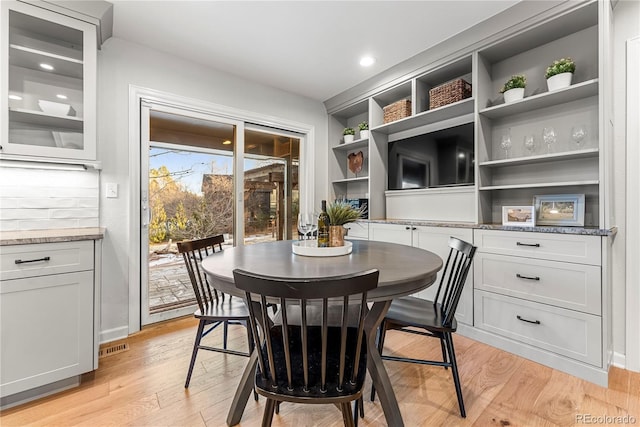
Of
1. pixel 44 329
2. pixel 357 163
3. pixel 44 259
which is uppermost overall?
pixel 357 163

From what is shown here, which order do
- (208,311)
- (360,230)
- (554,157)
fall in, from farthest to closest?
1. (360,230)
2. (554,157)
3. (208,311)

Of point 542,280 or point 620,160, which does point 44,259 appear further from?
point 620,160

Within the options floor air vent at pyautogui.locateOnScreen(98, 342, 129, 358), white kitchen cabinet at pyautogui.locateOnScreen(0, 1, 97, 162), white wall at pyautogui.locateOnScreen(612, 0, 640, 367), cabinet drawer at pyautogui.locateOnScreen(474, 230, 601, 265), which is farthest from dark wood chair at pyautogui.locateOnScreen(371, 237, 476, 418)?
white kitchen cabinet at pyautogui.locateOnScreen(0, 1, 97, 162)

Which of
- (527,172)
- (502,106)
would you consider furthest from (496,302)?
(502,106)

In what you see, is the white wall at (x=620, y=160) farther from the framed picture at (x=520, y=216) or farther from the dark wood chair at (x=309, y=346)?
the dark wood chair at (x=309, y=346)

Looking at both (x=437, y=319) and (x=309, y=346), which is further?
(x=437, y=319)

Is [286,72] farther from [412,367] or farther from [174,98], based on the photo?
[412,367]

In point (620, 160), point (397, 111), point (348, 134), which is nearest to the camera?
point (620, 160)

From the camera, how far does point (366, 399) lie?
1626 mm

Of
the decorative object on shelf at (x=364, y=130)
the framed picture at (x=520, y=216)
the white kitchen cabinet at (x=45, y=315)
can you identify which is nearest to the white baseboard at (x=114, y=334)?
the white kitchen cabinet at (x=45, y=315)

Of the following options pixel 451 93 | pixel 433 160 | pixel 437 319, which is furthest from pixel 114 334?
pixel 451 93

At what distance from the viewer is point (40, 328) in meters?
1.58

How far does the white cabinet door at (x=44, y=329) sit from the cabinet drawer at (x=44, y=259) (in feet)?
0.12

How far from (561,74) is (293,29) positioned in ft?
6.57
